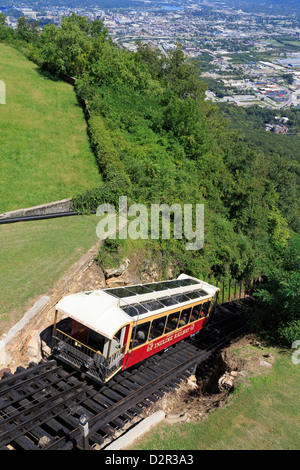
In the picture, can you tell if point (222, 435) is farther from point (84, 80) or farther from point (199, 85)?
point (199, 85)

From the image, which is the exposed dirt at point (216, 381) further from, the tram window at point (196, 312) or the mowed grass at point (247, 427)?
the tram window at point (196, 312)

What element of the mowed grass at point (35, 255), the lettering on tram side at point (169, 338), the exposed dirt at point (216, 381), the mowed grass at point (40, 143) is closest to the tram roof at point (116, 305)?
the lettering on tram side at point (169, 338)

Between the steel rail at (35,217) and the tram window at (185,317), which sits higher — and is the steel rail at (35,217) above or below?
Result: above

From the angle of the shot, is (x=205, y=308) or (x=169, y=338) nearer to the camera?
(x=169, y=338)

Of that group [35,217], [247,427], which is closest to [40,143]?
[35,217]

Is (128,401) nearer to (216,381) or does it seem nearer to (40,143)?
(216,381)
